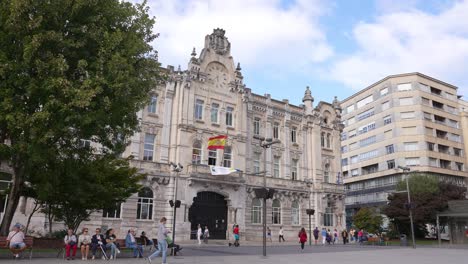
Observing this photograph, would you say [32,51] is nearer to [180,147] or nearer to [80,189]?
[80,189]

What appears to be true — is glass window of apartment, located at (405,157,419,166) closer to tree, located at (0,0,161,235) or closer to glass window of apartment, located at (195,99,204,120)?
glass window of apartment, located at (195,99,204,120)

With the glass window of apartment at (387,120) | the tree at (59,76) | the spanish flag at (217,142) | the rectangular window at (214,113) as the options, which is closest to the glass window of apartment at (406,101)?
the glass window of apartment at (387,120)

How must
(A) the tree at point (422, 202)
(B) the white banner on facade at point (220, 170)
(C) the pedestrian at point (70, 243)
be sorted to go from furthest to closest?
(A) the tree at point (422, 202), (B) the white banner on facade at point (220, 170), (C) the pedestrian at point (70, 243)

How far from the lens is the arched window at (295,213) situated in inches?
1708

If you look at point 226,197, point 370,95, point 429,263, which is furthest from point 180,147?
point 370,95

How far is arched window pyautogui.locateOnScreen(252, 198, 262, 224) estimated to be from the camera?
40.2 m

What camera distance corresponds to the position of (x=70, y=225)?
21594 mm

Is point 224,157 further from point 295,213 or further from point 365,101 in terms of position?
point 365,101

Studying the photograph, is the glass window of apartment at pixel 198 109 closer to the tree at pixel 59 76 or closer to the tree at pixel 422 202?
the tree at pixel 59 76

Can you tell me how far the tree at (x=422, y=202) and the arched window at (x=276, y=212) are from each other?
42.7 feet

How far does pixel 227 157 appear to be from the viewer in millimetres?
39250

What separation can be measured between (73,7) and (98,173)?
854 cm

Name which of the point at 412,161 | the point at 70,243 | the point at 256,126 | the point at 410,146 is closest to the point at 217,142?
the point at 256,126

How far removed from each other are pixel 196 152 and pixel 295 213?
554 inches
